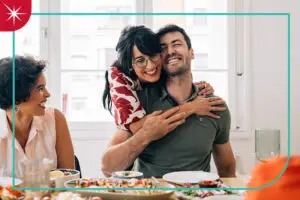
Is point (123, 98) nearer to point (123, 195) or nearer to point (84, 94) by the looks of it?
point (84, 94)

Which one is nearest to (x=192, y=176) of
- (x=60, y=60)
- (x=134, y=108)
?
(x=134, y=108)

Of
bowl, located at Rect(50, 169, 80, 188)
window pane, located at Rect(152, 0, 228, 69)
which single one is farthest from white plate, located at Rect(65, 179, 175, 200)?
window pane, located at Rect(152, 0, 228, 69)

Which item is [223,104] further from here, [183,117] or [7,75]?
[7,75]

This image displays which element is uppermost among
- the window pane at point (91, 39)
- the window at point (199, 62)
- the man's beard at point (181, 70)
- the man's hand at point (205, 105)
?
the window pane at point (91, 39)

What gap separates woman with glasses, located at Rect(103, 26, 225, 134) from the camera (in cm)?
60

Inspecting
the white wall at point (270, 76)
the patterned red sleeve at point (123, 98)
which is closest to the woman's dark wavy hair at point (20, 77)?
the patterned red sleeve at point (123, 98)

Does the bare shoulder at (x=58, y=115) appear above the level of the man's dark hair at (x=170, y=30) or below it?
below

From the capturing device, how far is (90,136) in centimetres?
59

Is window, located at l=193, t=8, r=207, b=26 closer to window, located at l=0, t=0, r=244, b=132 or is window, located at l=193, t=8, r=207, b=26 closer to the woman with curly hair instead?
window, located at l=0, t=0, r=244, b=132

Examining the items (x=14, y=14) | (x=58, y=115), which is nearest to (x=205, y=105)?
(x=58, y=115)

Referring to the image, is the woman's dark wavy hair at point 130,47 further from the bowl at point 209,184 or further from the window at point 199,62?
the bowl at point 209,184

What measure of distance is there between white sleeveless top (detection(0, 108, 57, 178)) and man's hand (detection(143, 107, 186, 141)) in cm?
17

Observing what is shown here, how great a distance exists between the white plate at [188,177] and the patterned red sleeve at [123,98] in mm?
129

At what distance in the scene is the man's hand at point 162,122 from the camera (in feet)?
2.03
